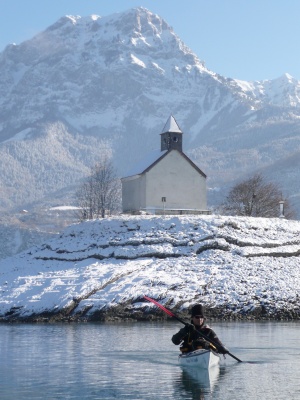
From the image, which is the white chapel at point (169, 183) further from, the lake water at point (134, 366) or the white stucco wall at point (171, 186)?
the lake water at point (134, 366)

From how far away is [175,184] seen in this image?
286 ft

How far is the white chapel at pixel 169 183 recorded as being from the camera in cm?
8594

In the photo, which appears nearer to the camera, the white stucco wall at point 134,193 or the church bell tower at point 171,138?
the white stucco wall at point 134,193

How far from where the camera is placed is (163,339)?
4441 cm

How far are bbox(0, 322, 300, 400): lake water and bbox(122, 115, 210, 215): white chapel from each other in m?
36.2

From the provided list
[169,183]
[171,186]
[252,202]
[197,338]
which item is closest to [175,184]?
[171,186]

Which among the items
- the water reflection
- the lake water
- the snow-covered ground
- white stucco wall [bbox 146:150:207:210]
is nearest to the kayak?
the water reflection

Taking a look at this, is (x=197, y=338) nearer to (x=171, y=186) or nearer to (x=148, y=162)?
(x=171, y=186)

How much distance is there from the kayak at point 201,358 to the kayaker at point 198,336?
43cm

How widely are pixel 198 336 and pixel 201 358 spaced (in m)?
0.99

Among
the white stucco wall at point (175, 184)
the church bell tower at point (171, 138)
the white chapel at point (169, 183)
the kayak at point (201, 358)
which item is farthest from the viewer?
the church bell tower at point (171, 138)

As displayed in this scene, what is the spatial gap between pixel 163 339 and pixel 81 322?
1233cm

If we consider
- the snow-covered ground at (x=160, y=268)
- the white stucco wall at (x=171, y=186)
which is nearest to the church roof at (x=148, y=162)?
the white stucco wall at (x=171, y=186)

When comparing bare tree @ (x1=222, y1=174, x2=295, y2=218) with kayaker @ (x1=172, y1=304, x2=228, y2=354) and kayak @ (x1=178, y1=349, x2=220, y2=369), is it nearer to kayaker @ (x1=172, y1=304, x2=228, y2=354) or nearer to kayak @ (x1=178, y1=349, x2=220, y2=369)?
kayaker @ (x1=172, y1=304, x2=228, y2=354)
